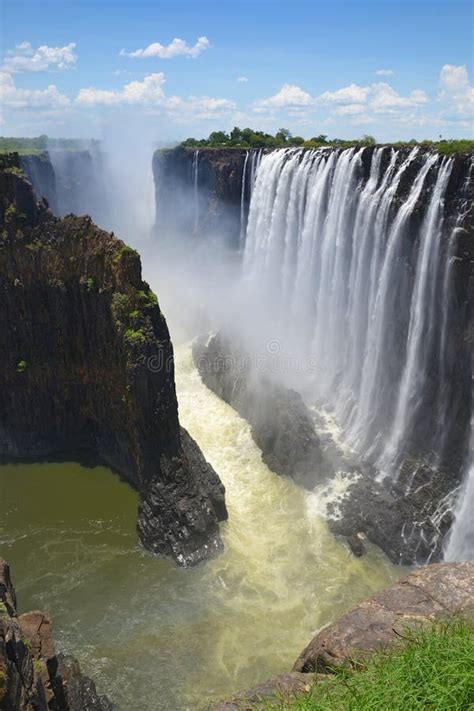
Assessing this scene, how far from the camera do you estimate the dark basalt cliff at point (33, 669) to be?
7243mm

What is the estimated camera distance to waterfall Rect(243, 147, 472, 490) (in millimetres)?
22297

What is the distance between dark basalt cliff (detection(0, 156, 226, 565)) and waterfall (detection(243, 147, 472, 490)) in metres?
8.84

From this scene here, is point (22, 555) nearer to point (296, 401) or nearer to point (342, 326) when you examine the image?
point (296, 401)

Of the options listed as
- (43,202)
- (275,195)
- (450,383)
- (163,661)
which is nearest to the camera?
(163,661)

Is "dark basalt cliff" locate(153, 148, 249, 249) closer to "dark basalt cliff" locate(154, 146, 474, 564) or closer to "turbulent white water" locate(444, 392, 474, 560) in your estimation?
"dark basalt cliff" locate(154, 146, 474, 564)

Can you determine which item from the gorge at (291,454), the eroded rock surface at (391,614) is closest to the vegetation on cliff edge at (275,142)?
the gorge at (291,454)

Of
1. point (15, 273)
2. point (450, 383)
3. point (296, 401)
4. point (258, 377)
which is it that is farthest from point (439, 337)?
point (15, 273)

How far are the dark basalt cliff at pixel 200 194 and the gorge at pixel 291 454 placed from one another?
475 inches

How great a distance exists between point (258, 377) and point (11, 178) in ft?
50.3

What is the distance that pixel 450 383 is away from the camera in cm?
2198

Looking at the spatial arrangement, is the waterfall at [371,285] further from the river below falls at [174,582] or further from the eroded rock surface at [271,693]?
the eroded rock surface at [271,693]

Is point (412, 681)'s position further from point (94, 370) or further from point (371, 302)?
point (371, 302)

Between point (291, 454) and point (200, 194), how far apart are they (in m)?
34.5

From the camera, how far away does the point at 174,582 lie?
60.7 ft
